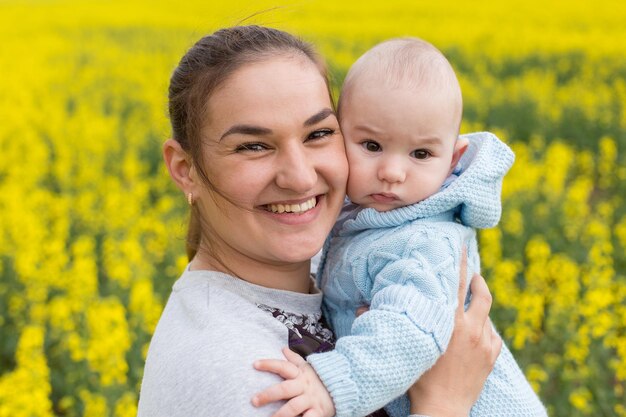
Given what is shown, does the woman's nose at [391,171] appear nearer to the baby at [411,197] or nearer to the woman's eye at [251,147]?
the baby at [411,197]

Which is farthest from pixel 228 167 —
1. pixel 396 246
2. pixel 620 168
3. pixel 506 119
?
pixel 506 119

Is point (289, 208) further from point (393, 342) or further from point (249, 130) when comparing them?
point (393, 342)

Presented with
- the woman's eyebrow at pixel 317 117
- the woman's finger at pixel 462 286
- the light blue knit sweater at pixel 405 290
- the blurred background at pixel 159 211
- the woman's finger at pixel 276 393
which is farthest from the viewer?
the blurred background at pixel 159 211

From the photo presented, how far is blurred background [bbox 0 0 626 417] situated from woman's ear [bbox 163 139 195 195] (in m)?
0.29

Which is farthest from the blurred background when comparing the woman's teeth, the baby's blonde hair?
the woman's teeth

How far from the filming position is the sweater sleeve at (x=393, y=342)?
156cm

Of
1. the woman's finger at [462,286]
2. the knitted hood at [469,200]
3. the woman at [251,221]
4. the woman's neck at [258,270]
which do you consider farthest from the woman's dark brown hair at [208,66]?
the woman's finger at [462,286]

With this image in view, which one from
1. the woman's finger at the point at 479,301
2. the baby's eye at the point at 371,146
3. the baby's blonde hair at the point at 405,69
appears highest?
the baby's blonde hair at the point at 405,69

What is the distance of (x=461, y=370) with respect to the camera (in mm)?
1766

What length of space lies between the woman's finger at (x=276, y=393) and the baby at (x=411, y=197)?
8.6 inches

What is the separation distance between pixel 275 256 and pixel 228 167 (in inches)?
8.7

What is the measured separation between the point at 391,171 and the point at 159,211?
176 inches

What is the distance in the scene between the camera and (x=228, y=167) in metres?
1.68

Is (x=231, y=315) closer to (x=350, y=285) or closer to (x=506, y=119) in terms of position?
(x=350, y=285)
